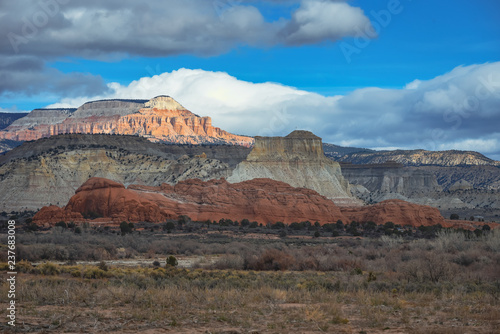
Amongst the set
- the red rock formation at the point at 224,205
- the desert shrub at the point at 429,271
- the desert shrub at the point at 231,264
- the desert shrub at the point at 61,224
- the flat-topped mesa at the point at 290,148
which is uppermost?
the flat-topped mesa at the point at 290,148

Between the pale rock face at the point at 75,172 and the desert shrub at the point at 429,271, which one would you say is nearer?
the desert shrub at the point at 429,271

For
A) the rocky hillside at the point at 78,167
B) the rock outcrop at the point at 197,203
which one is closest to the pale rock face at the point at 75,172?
the rocky hillside at the point at 78,167

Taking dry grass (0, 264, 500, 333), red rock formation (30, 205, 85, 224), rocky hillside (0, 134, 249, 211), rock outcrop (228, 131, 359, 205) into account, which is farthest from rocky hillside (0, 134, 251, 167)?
dry grass (0, 264, 500, 333)

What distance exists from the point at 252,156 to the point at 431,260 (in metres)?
97.0

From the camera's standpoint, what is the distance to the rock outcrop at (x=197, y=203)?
7800 cm

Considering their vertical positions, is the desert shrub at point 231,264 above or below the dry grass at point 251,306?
below

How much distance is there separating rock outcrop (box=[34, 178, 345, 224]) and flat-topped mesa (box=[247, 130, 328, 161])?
23860 millimetres

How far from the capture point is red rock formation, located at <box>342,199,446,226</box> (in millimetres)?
88750

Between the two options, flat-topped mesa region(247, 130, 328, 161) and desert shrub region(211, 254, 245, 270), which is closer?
desert shrub region(211, 254, 245, 270)

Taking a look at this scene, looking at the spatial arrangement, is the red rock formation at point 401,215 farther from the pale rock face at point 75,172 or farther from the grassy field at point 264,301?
the grassy field at point 264,301

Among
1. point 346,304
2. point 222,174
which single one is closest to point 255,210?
point 222,174

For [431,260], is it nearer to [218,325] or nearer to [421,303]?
[421,303]

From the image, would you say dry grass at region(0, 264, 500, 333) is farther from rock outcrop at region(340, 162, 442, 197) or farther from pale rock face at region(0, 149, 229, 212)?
rock outcrop at region(340, 162, 442, 197)

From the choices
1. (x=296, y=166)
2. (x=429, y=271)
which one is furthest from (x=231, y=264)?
(x=296, y=166)
